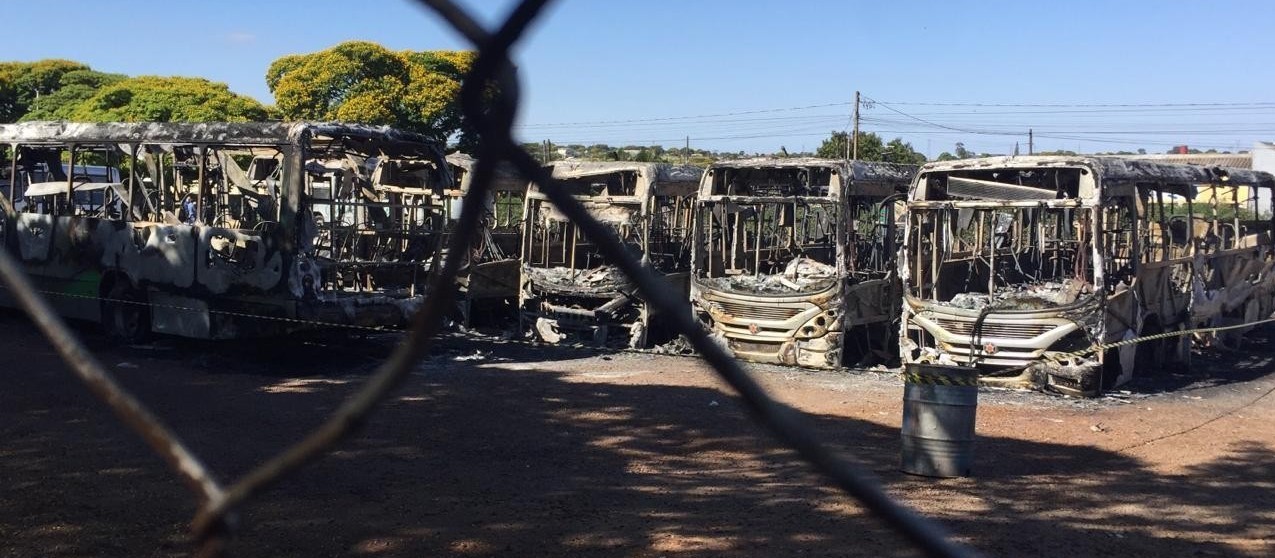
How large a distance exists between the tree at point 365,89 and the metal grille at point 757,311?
20.1m

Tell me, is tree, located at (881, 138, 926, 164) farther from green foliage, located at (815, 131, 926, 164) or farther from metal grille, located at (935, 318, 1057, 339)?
metal grille, located at (935, 318, 1057, 339)

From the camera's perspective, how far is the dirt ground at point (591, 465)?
263 inches

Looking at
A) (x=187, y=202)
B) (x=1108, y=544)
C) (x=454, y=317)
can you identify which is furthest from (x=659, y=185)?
(x=1108, y=544)

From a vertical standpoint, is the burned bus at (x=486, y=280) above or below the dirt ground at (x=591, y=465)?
above

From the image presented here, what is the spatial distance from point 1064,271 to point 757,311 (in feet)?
15.0

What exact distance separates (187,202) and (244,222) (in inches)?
26.6

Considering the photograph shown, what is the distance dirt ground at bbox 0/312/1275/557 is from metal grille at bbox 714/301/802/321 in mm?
637

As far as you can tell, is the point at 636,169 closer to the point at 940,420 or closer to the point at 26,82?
the point at 940,420

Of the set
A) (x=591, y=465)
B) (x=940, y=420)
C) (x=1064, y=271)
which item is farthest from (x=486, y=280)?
(x=940, y=420)

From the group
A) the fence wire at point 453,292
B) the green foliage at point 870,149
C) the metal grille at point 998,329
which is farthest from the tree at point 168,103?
the fence wire at point 453,292

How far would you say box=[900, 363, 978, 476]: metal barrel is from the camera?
861 cm

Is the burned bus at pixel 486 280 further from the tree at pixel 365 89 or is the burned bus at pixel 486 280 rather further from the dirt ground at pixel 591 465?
the tree at pixel 365 89

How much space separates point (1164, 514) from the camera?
7742 mm

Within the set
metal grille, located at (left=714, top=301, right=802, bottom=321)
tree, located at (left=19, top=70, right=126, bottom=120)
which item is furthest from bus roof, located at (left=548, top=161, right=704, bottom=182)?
tree, located at (left=19, top=70, right=126, bottom=120)
